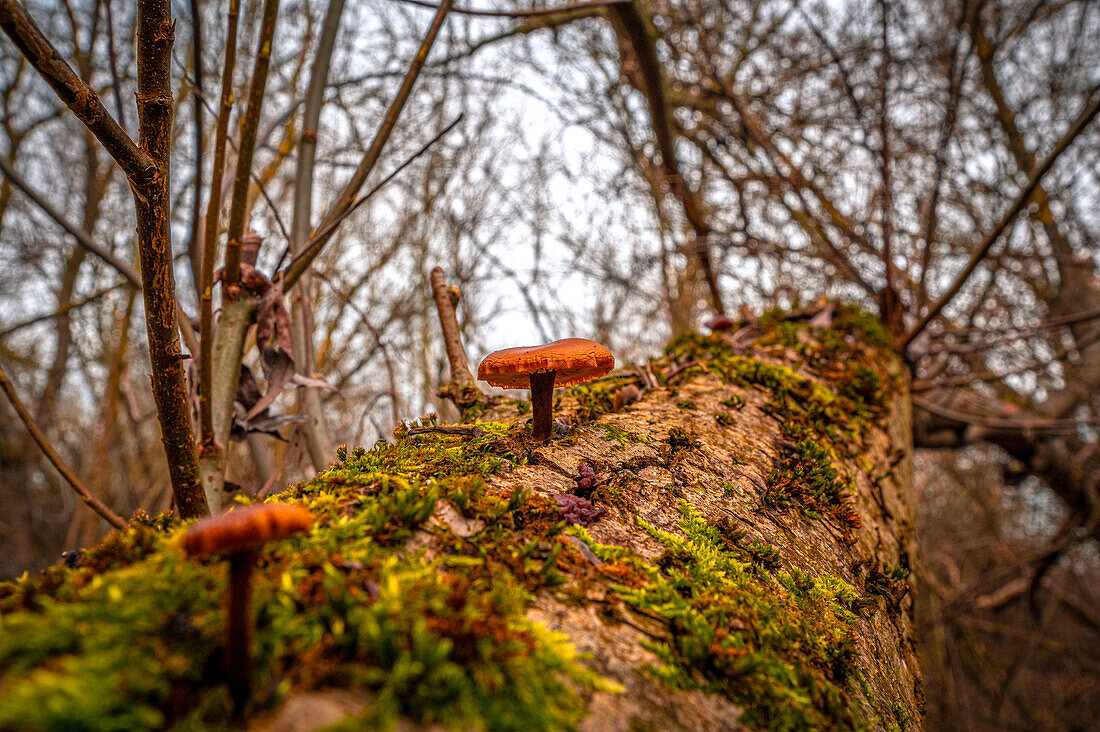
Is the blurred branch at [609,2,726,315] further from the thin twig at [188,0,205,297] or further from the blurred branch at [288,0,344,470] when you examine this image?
the thin twig at [188,0,205,297]

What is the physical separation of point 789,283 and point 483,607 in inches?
227

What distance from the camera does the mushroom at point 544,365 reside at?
1338 millimetres

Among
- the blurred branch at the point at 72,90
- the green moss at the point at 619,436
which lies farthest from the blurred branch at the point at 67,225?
the green moss at the point at 619,436

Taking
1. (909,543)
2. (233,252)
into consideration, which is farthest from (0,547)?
→ (909,543)

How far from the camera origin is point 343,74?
4824 millimetres

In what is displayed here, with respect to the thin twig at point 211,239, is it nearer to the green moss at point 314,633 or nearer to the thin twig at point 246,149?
the thin twig at point 246,149

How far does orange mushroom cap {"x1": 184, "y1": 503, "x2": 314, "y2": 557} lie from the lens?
634 mm

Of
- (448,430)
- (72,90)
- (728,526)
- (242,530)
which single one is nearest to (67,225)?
(72,90)

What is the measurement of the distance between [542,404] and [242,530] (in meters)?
0.91

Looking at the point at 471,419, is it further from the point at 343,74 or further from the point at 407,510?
the point at 343,74

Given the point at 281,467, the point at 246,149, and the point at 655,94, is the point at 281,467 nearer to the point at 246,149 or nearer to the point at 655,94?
the point at 246,149

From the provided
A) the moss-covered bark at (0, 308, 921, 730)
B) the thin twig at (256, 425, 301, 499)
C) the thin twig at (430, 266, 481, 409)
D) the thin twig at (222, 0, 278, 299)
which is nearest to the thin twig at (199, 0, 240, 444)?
the thin twig at (222, 0, 278, 299)

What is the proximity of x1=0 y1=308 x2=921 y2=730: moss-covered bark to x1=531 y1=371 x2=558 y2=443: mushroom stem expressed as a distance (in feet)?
0.13

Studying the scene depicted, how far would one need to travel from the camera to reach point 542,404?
4.88 ft
